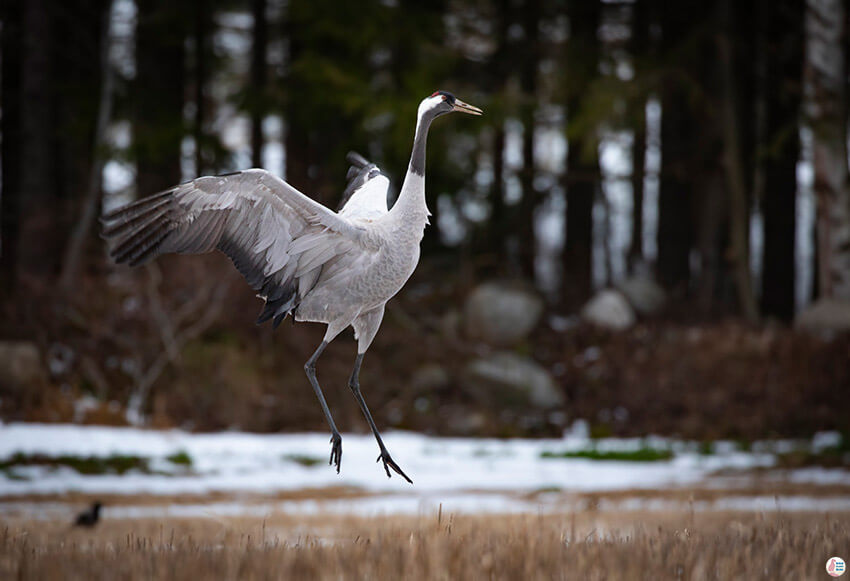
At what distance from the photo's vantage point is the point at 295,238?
4652 mm

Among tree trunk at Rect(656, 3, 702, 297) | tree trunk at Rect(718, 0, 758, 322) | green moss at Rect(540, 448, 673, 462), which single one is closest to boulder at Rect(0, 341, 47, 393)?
green moss at Rect(540, 448, 673, 462)

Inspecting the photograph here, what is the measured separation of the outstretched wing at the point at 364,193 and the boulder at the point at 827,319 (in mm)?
9501

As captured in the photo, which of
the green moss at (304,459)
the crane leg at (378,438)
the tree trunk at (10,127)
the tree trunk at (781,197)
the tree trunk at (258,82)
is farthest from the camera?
the tree trunk at (10,127)

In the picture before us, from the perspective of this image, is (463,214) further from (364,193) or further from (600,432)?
(364,193)

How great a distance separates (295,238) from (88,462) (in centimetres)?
608

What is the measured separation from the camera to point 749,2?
16.3m

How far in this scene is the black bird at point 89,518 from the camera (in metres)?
6.48

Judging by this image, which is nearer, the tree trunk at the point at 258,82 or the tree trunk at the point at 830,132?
the tree trunk at the point at 830,132

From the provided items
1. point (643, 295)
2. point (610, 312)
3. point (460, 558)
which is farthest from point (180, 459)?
point (643, 295)

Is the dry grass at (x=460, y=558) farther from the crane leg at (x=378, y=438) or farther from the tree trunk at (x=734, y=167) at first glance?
the tree trunk at (x=734, y=167)

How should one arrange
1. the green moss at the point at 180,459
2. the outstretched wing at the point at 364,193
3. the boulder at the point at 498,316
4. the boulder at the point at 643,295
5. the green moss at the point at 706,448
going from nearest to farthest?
the outstretched wing at the point at 364,193, the green moss at the point at 180,459, the green moss at the point at 706,448, the boulder at the point at 498,316, the boulder at the point at 643,295

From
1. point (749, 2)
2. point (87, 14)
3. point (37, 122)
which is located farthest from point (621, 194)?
point (37, 122)

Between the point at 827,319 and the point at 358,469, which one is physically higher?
the point at 827,319

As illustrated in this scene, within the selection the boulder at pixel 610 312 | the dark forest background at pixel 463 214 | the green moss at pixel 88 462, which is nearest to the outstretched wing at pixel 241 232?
the green moss at pixel 88 462
